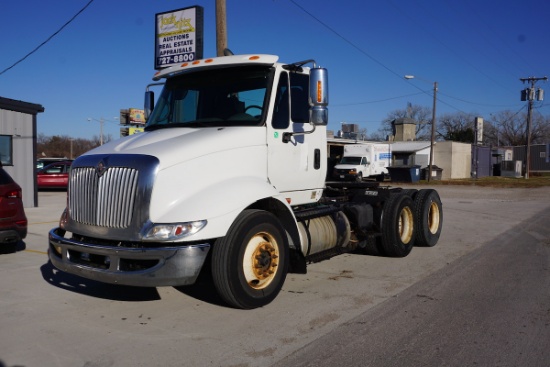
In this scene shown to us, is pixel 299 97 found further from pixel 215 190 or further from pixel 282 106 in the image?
pixel 215 190

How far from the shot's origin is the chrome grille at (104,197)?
471cm

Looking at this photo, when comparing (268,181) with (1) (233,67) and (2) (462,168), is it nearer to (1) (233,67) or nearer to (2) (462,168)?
(1) (233,67)

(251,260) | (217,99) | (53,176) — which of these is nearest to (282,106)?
(217,99)

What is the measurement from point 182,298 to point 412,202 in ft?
16.6

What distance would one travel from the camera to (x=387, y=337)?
4.46 metres

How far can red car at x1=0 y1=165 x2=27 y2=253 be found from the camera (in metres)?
7.36

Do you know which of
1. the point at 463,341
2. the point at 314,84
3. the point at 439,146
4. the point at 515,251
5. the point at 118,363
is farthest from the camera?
the point at 439,146

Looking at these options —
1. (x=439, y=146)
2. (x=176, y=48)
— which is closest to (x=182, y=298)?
(x=176, y=48)

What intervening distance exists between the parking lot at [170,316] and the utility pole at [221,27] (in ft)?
20.5

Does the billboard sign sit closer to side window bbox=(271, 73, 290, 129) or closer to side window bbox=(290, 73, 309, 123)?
side window bbox=(290, 73, 309, 123)

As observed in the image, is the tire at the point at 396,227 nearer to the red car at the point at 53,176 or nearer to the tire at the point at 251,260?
the tire at the point at 251,260

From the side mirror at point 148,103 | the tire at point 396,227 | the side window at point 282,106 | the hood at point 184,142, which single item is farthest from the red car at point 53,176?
the side window at point 282,106

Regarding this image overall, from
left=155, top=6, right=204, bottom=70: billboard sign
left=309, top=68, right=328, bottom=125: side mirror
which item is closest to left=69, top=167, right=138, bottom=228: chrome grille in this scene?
left=309, top=68, right=328, bottom=125: side mirror

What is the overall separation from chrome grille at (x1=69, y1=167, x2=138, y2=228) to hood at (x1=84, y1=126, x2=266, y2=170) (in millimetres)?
287
